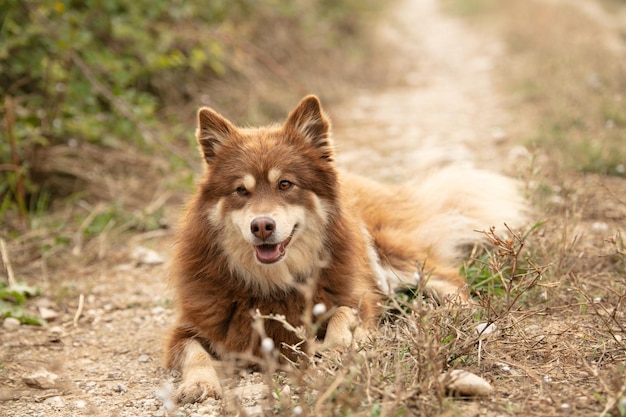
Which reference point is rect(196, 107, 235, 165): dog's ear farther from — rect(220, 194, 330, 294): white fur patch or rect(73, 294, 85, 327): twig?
rect(73, 294, 85, 327): twig

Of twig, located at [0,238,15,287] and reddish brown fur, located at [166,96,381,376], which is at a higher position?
reddish brown fur, located at [166,96,381,376]

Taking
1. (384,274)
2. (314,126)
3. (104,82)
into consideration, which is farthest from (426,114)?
(314,126)

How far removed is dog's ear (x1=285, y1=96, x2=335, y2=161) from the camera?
13.2 feet

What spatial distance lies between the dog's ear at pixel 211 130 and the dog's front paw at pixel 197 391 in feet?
4.46

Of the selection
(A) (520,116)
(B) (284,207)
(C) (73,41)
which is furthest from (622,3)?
(B) (284,207)

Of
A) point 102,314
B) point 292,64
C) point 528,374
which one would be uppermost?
point 292,64

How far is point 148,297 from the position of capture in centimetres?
512

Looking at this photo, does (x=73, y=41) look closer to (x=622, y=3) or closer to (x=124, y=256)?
(x=124, y=256)

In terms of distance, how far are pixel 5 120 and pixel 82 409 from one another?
11.4 feet

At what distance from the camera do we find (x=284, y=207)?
148 inches

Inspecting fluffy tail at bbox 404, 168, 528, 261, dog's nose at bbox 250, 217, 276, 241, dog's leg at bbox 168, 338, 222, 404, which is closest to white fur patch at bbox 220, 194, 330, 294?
dog's nose at bbox 250, 217, 276, 241

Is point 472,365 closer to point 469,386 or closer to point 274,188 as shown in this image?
point 469,386

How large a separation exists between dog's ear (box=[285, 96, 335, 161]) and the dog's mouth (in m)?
0.67

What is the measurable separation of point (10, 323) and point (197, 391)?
6.46ft
